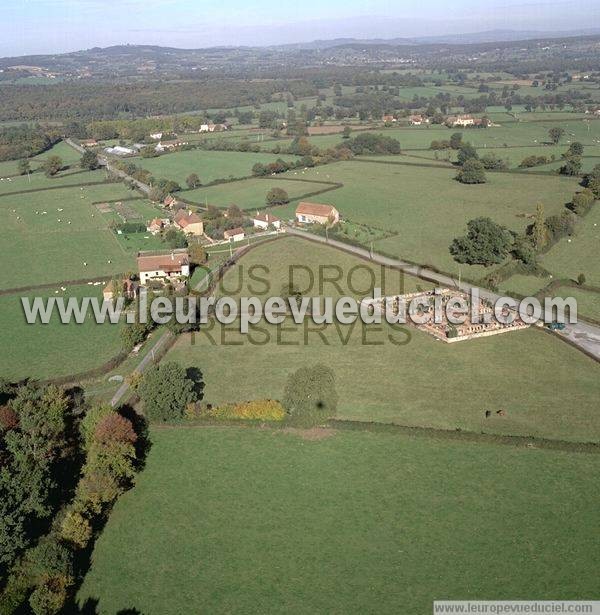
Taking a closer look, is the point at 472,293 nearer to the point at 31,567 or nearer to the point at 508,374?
the point at 508,374

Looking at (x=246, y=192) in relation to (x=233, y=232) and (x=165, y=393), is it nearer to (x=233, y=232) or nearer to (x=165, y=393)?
(x=233, y=232)

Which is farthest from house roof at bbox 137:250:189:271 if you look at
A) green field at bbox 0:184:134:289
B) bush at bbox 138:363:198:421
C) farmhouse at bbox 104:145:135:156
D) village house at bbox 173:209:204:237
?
farmhouse at bbox 104:145:135:156

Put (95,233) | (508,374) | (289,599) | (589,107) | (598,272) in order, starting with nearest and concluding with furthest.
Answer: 1. (289,599)
2. (508,374)
3. (598,272)
4. (95,233)
5. (589,107)

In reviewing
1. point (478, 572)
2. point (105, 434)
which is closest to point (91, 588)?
point (105, 434)

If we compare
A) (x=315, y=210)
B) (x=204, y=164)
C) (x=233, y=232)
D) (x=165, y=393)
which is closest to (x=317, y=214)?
(x=315, y=210)

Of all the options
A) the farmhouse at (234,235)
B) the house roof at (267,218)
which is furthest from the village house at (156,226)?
the house roof at (267,218)

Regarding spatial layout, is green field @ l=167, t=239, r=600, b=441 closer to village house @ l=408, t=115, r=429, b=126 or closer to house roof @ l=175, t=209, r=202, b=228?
house roof @ l=175, t=209, r=202, b=228

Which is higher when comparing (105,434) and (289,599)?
(105,434)
